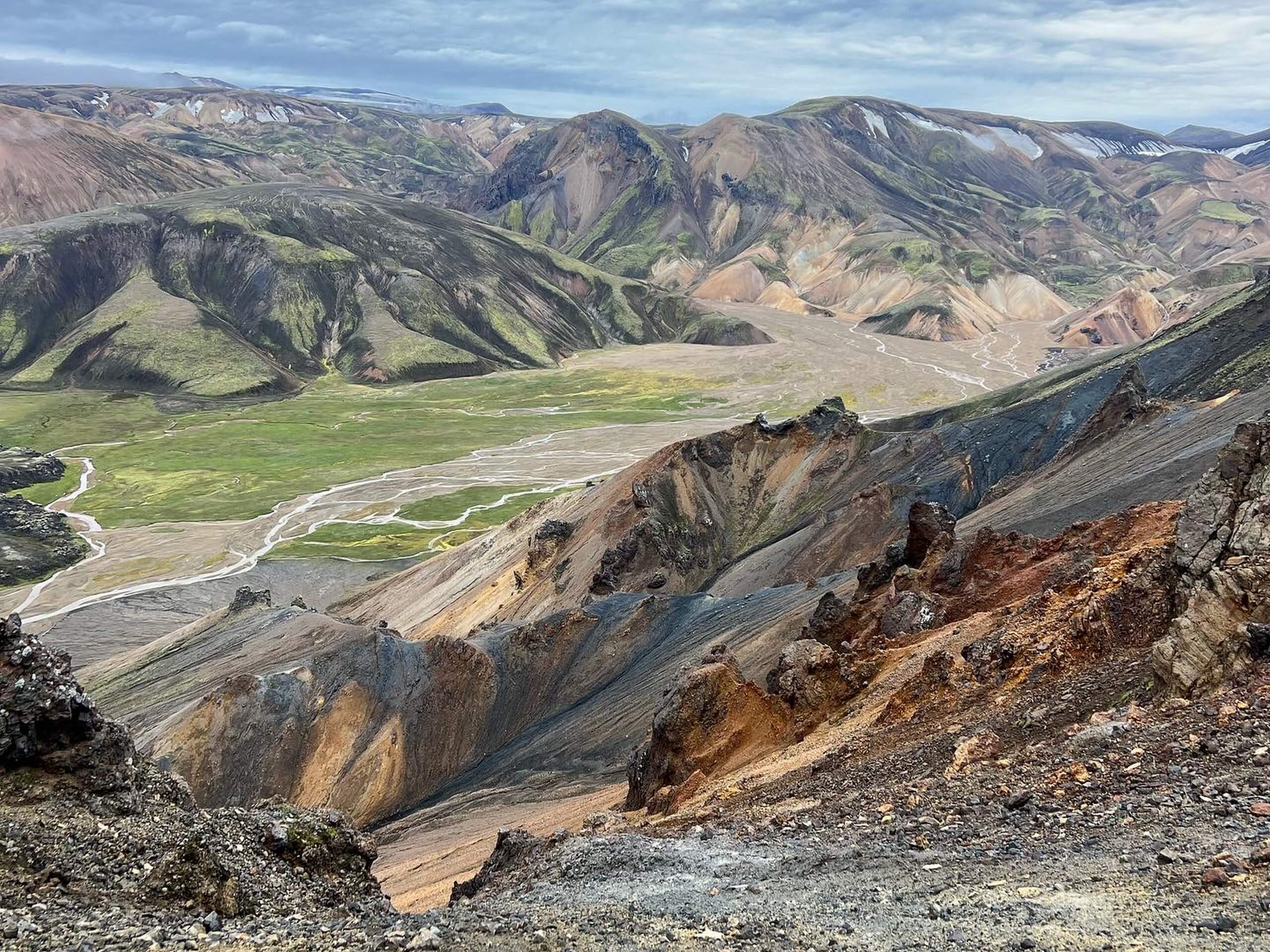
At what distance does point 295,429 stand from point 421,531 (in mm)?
57028

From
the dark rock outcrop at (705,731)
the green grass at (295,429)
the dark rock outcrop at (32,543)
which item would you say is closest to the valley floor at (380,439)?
the green grass at (295,429)

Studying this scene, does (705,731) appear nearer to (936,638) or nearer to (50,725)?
(936,638)

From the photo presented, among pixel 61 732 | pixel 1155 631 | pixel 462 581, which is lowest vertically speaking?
pixel 462 581

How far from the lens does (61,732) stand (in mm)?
16859

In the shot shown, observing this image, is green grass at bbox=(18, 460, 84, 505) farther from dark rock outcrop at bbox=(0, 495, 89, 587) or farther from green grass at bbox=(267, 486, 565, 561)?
green grass at bbox=(267, 486, 565, 561)

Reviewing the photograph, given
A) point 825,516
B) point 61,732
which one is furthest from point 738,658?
point 61,732

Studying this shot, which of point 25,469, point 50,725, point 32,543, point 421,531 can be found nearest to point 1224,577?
point 50,725

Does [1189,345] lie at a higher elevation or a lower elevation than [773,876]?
higher

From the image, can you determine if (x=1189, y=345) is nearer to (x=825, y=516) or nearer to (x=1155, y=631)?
(x=825, y=516)

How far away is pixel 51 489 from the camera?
104 metres

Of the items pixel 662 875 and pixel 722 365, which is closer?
pixel 662 875

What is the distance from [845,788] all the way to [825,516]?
3338cm

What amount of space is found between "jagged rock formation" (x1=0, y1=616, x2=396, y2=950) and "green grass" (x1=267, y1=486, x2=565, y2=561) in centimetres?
6261

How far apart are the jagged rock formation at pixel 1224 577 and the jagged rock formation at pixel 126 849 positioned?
13.8 m
